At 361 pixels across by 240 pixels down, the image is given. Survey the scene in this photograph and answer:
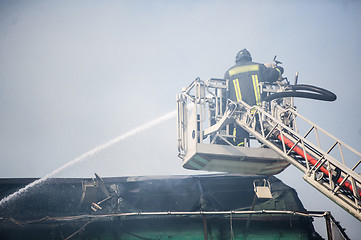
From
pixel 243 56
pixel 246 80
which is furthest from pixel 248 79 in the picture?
pixel 243 56

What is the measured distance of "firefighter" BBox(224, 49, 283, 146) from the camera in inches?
358

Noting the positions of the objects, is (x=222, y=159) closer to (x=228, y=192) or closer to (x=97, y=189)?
(x=228, y=192)

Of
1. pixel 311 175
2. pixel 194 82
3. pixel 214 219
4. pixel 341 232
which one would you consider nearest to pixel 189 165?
pixel 214 219

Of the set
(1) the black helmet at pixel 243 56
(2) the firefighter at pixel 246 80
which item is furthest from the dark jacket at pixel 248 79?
(1) the black helmet at pixel 243 56

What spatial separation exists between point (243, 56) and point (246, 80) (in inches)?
33.6

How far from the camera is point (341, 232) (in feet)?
23.8

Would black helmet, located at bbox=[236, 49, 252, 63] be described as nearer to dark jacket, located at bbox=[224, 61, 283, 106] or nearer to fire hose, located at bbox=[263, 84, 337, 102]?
dark jacket, located at bbox=[224, 61, 283, 106]

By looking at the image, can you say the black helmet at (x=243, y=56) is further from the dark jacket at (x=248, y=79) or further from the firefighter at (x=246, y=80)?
the dark jacket at (x=248, y=79)

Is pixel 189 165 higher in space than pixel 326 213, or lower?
higher

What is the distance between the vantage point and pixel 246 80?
9.27 metres

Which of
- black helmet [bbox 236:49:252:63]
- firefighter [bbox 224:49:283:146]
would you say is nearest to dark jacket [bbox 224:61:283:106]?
firefighter [bbox 224:49:283:146]

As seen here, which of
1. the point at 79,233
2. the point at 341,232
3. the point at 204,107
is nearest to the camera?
the point at 341,232

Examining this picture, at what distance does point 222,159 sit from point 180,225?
200cm

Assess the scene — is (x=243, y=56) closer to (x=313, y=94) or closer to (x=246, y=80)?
(x=246, y=80)
